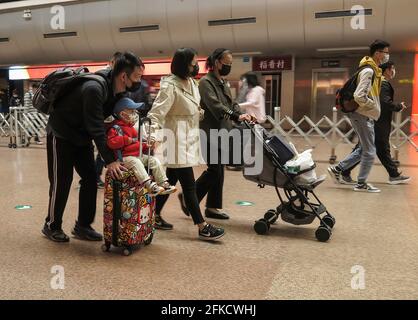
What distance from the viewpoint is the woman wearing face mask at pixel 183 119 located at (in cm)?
344

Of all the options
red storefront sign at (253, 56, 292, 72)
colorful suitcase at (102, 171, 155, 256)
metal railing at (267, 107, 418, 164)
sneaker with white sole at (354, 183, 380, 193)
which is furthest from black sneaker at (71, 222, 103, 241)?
red storefront sign at (253, 56, 292, 72)

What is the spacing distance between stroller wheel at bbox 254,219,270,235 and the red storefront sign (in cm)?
1278

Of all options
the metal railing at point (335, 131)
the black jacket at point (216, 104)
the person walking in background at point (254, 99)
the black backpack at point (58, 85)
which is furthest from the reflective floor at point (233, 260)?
the metal railing at point (335, 131)

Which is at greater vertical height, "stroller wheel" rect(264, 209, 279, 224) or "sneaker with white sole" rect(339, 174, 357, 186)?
"stroller wheel" rect(264, 209, 279, 224)

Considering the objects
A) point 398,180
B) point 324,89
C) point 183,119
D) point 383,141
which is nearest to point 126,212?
point 183,119

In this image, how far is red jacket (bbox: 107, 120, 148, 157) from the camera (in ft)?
10.1

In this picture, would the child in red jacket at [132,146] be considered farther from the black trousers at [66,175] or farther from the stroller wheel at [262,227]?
the stroller wheel at [262,227]

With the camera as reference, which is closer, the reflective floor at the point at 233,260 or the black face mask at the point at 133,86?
the reflective floor at the point at 233,260

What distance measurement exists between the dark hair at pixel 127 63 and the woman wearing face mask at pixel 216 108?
0.86 metres

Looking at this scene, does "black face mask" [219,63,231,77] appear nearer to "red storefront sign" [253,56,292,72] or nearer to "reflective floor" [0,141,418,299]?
"reflective floor" [0,141,418,299]

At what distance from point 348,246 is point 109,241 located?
6.07 feet

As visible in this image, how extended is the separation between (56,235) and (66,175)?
51cm

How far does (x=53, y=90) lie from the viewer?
3.26 metres

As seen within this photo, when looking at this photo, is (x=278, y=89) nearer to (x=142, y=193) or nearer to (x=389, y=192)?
(x=389, y=192)
